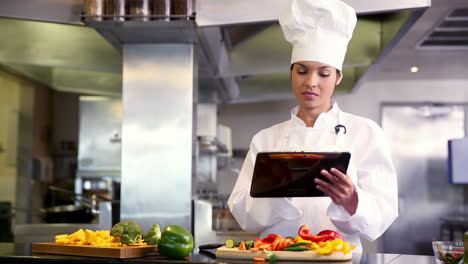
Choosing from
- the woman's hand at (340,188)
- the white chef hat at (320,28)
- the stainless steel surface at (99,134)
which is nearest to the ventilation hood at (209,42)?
the stainless steel surface at (99,134)

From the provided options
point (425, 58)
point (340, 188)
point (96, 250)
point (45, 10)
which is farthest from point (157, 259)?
point (425, 58)

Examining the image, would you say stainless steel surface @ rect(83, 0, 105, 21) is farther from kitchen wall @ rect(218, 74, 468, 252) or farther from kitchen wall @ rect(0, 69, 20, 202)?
kitchen wall @ rect(218, 74, 468, 252)

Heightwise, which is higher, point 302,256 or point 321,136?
point 321,136

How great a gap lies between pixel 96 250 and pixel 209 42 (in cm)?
202

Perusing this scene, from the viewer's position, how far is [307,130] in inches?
85.6

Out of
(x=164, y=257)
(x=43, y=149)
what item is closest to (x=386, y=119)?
(x=43, y=149)

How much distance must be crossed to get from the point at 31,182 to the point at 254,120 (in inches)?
107

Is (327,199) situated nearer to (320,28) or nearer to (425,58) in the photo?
(320,28)

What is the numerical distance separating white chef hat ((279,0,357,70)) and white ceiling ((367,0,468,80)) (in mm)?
2401

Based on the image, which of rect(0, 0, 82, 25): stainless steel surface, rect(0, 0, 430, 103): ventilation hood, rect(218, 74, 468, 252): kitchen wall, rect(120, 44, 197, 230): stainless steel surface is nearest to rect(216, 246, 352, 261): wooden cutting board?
rect(0, 0, 430, 103): ventilation hood

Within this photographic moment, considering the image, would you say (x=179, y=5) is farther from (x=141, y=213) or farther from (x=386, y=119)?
(x=386, y=119)

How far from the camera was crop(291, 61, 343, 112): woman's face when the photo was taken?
6.91ft

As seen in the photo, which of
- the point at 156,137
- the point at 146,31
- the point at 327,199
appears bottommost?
the point at 327,199

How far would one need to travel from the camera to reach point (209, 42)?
3518 millimetres
